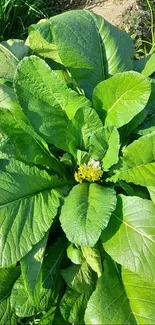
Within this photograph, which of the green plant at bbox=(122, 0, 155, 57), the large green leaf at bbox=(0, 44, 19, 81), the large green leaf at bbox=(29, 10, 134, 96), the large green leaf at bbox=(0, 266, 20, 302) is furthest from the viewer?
the green plant at bbox=(122, 0, 155, 57)

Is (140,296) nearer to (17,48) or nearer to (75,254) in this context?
(75,254)

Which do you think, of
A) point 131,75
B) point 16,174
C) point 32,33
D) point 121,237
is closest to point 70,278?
point 121,237

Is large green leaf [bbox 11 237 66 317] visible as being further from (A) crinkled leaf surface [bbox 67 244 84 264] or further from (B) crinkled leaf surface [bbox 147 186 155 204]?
(B) crinkled leaf surface [bbox 147 186 155 204]

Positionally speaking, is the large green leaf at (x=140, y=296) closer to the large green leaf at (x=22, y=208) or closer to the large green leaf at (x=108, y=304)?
the large green leaf at (x=108, y=304)

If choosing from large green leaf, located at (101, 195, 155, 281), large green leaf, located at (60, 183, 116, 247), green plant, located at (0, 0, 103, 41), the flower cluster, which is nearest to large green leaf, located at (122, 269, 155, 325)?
large green leaf, located at (101, 195, 155, 281)

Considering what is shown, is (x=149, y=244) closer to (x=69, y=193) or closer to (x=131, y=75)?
(x=69, y=193)

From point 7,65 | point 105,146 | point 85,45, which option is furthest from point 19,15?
point 105,146
